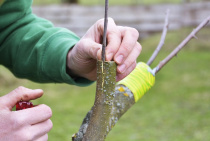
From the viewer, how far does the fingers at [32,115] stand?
67 cm

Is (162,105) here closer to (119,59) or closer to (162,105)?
(162,105)

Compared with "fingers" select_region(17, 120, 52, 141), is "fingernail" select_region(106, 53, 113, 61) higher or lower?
higher

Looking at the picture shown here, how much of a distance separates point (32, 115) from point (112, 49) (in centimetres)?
23

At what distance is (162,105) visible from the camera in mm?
2822

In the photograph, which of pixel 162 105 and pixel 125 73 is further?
pixel 162 105

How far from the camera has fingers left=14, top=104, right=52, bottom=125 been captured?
67cm

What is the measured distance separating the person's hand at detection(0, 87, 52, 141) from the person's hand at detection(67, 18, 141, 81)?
18 centimetres

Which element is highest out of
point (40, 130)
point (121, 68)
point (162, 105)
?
point (121, 68)

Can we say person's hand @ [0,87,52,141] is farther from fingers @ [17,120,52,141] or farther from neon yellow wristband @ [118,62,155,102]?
neon yellow wristband @ [118,62,155,102]

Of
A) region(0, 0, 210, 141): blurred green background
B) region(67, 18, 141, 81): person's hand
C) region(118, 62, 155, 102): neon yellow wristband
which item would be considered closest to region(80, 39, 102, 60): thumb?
region(67, 18, 141, 81): person's hand

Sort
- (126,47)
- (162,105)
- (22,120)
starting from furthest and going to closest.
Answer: (162,105)
(126,47)
(22,120)

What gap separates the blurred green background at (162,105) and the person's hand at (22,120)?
1.62 meters

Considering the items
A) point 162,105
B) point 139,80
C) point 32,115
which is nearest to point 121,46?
point 139,80

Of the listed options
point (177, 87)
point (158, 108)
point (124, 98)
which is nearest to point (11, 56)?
point (124, 98)
